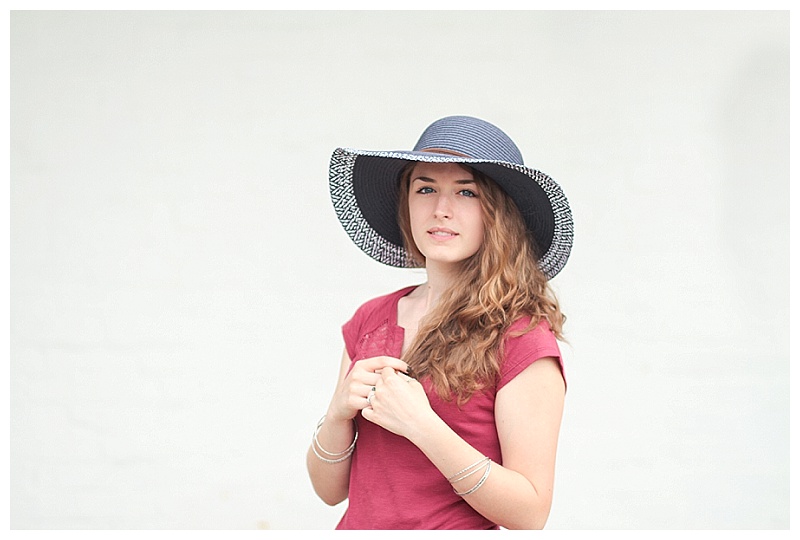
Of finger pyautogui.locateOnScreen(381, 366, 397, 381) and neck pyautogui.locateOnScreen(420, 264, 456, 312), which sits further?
neck pyautogui.locateOnScreen(420, 264, 456, 312)

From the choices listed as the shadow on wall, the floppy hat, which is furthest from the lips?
the shadow on wall

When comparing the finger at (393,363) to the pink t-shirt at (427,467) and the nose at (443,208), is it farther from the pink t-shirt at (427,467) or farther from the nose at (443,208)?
the nose at (443,208)

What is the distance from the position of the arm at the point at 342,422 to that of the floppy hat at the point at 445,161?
0.79ft

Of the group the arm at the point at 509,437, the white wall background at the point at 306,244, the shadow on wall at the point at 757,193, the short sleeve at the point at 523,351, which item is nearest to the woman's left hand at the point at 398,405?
the arm at the point at 509,437

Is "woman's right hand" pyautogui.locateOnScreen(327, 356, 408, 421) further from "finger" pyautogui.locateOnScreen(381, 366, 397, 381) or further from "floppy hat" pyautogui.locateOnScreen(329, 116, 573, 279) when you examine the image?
"floppy hat" pyautogui.locateOnScreen(329, 116, 573, 279)

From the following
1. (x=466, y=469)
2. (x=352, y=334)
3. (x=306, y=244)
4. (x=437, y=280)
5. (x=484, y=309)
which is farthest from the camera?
(x=306, y=244)

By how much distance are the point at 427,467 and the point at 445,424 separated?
0.12 metres

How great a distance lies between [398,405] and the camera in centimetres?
126

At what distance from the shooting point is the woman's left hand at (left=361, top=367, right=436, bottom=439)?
4.10ft

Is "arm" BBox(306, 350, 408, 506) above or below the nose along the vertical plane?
below

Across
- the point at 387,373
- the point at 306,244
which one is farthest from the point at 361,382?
the point at 306,244

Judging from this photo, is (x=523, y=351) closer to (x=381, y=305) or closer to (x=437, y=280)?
(x=437, y=280)

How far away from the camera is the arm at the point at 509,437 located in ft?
4.08

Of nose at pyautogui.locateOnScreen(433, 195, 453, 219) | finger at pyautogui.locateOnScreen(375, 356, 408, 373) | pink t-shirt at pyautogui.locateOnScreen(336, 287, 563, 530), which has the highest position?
nose at pyautogui.locateOnScreen(433, 195, 453, 219)
